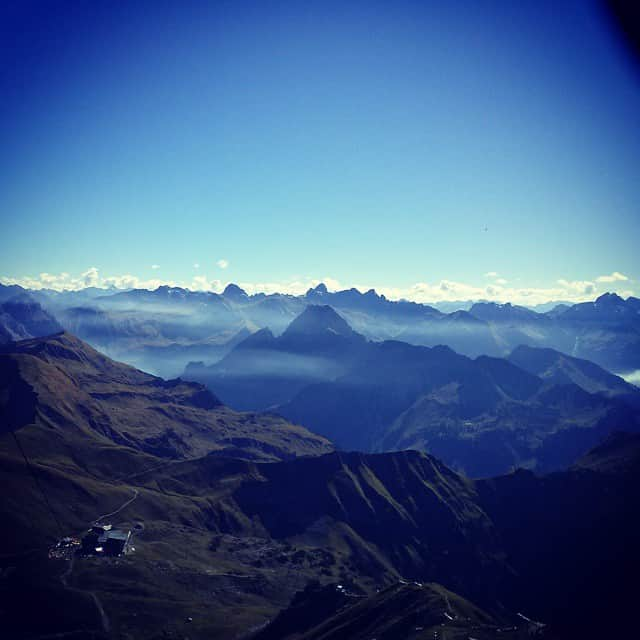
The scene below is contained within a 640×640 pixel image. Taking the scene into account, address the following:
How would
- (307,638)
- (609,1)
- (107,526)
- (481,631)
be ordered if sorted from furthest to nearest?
(107,526) → (307,638) → (481,631) → (609,1)

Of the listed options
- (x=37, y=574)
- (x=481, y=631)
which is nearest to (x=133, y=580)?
(x=37, y=574)

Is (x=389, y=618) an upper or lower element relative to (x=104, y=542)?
upper

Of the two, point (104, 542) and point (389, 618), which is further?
point (104, 542)

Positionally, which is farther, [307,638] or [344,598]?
[344,598]

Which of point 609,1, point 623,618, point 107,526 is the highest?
point 609,1

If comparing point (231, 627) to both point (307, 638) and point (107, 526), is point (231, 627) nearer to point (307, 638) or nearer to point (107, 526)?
point (307, 638)

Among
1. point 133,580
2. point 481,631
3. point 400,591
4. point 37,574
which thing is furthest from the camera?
point 133,580

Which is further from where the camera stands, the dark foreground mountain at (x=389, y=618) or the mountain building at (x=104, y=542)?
the mountain building at (x=104, y=542)

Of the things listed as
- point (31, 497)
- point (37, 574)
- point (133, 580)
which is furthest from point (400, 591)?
point (31, 497)

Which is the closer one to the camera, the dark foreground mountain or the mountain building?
the dark foreground mountain

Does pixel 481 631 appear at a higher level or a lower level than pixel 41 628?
higher
